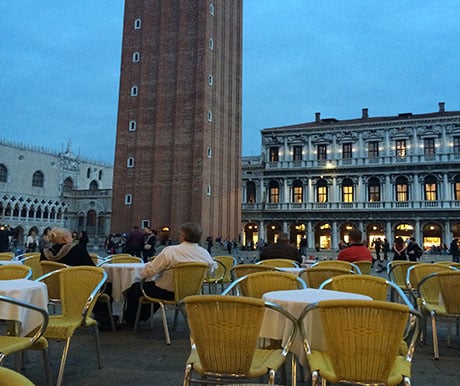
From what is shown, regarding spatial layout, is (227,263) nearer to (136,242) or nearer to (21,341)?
(21,341)

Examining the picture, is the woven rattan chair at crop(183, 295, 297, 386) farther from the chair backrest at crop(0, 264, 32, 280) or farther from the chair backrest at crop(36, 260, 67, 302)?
the chair backrest at crop(36, 260, 67, 302)

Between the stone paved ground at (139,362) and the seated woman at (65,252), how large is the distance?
3.40 ft

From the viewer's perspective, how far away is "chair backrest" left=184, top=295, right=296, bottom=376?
2713mm

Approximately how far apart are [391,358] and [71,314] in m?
3.30

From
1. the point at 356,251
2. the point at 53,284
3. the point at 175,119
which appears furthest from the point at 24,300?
the point at 175,119

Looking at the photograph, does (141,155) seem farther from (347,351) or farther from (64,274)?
(347,351)

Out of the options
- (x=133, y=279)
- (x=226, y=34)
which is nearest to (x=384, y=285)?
(x=133, y=279)

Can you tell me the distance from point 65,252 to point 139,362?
2.09 m

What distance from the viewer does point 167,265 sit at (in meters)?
5.76

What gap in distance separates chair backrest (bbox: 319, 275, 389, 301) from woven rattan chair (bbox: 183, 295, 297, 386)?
5.40 feet

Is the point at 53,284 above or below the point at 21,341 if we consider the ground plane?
above

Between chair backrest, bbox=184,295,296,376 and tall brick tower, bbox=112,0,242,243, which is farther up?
tall brick tower, bbox=112,0,242,243

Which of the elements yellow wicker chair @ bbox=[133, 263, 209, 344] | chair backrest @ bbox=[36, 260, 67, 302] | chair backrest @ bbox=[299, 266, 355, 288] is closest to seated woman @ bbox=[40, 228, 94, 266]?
chair backrest @ bbox=[36, 260, 67, 302]

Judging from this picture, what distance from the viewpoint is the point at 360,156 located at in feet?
123
